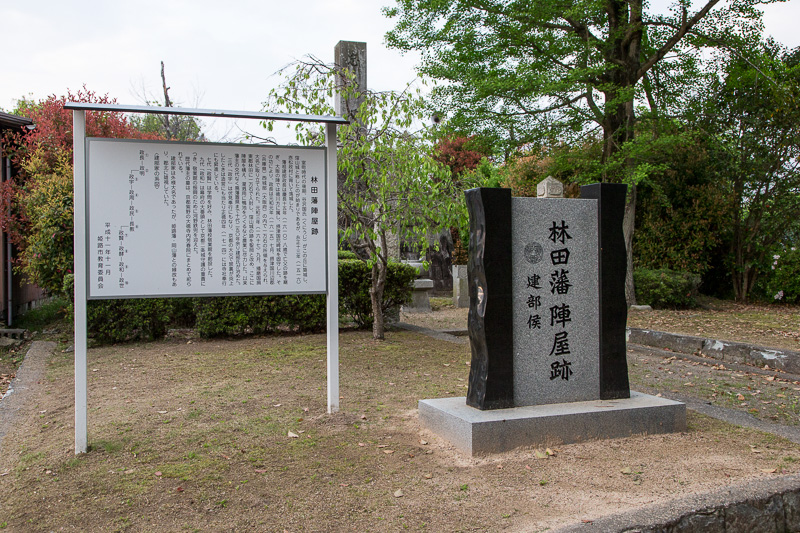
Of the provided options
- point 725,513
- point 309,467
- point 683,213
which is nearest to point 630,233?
point 683,213

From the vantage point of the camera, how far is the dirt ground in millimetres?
3025

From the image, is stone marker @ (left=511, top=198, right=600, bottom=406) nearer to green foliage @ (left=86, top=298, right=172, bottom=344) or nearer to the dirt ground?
the dirt ground

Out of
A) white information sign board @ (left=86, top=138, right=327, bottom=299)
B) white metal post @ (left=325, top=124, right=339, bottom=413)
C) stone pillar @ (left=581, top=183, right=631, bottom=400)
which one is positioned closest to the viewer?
white information sign board @ (left=86, top=138, right=327, bottom=299)

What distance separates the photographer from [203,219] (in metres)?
4.31

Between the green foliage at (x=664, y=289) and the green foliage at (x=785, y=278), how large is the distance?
2.23 meters

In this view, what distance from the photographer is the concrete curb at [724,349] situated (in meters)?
6.67

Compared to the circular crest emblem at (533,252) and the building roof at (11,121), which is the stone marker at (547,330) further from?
→ the building roof at (11,121)

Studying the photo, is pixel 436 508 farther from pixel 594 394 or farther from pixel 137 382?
pixel 137 382

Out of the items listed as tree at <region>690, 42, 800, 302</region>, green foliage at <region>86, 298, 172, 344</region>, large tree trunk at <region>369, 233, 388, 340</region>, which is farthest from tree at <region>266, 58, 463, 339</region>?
tree at <region>690, 42, 800, 302</region>

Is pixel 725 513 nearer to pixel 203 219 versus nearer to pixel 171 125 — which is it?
pixel 203 219

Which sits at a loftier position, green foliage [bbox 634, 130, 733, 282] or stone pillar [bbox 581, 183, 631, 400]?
green foliage [bbox 634, 130, 733, 282]

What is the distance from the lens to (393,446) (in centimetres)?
405

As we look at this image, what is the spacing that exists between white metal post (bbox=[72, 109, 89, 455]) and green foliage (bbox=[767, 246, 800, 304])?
14.5 metres

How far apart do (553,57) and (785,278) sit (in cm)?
749
